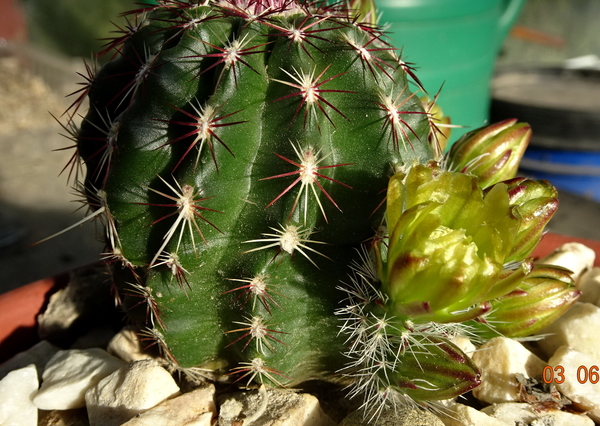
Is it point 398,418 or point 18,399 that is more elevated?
point 18,399

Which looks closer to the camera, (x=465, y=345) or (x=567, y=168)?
(x=465, y=345)

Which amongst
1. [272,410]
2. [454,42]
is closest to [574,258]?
[272,410]

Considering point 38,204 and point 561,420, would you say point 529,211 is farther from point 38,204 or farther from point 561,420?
point 38,204

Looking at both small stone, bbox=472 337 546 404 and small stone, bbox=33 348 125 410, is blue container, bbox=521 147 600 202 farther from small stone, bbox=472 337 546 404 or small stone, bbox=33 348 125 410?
small stone, bbox=33 348 125 410

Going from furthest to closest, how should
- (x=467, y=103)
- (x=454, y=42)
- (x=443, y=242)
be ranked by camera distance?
(x=467, y=103)
(x=454, y=42)
(x=443, y=242)

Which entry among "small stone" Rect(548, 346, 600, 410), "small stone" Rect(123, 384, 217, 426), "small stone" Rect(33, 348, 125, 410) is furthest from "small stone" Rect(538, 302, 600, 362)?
"small stone" Rect(33, 348, 125, 410)

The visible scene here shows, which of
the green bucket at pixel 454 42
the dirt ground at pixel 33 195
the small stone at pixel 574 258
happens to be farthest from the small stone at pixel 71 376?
the green bucket at pixel 454 42

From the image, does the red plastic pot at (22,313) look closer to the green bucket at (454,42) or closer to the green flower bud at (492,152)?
the green flower bud at (492,152)

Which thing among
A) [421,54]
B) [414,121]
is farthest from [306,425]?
[421,54]
